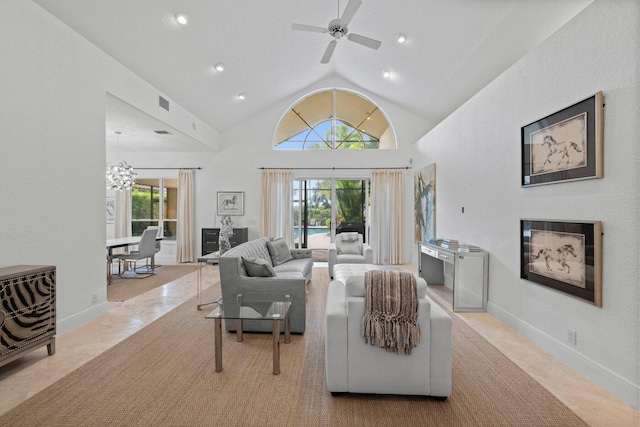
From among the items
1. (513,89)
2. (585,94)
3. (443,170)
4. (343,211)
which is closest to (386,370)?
(585,94)

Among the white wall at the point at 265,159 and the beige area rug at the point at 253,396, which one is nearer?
the beige area rug at the point at 253,396

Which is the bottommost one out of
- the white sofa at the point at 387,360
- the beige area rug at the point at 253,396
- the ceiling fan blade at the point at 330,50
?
the beige area rug at the point at 253,396

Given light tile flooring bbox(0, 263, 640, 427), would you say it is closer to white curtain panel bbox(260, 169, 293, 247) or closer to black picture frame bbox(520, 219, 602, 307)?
black picture frame bbox(520, 219, 602, 307)

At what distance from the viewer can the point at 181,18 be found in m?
3.78

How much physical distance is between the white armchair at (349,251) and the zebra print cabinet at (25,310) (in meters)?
3.93

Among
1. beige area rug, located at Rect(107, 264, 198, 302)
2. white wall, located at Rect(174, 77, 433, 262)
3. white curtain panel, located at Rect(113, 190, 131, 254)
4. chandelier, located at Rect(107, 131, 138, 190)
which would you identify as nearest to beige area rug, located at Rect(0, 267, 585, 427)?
beige area rug, located at Rect(107, 264, 198, 302)

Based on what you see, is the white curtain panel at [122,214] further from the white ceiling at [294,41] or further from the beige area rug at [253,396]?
the beige area rug at [253,396]

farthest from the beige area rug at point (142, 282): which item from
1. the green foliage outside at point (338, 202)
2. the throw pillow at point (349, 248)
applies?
the throw pillow at point (349, 248)

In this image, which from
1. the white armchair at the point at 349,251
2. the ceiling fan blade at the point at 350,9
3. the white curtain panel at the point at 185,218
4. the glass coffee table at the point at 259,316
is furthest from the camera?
the white curtain panel at the point at 185,218

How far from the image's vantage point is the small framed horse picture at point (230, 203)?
7.71 meters

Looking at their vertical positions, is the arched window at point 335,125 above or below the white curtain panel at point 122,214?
above

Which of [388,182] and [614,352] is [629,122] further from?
[388,182]

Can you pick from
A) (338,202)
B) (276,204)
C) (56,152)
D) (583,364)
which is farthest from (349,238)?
(56,152)

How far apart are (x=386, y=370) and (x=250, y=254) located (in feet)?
8.06
